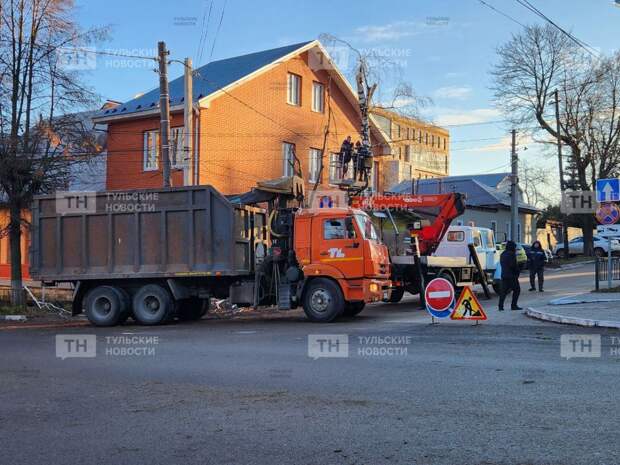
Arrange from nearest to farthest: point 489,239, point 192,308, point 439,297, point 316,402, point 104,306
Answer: point 316,402
point 439,297
point 104,306
point 192,308
point 489,239

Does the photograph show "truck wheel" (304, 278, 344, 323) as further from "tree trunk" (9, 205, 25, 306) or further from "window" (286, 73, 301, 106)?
"window" (286, 73, 301, 106)

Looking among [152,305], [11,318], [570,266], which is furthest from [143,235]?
[570,266]

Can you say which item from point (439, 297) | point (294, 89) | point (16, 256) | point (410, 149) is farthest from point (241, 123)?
point (410, 149)

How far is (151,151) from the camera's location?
28516 millimetres

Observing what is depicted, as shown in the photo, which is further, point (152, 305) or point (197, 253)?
point (152, 305)

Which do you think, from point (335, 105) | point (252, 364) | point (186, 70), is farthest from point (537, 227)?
point (252, 364)

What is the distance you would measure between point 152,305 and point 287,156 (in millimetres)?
15781

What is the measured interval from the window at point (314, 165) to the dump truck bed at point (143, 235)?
15.2 metres

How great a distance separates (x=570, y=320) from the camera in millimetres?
13922

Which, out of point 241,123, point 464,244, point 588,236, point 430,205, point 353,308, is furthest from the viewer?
point 588,236

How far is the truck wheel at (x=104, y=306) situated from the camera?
663 inches

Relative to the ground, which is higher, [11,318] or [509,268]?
[509,268]

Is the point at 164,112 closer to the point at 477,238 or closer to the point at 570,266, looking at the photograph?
the point at 477,238

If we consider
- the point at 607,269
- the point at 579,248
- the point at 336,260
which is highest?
the point at 336,260
